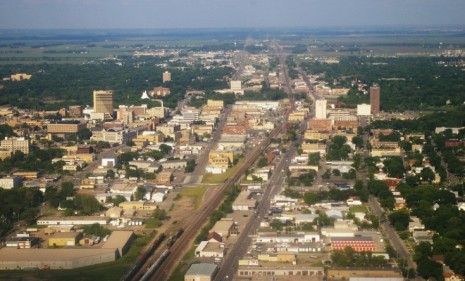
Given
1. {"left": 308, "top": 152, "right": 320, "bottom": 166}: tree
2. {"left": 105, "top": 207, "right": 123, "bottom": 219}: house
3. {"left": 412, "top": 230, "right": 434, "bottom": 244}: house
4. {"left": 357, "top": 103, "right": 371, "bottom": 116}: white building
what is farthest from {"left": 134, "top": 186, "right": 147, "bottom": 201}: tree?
{"left": 357, "top": 103, "right": 371, "bottom": 116}: white building

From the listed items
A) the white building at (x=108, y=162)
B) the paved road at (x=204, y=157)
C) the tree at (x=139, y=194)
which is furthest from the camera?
the white building at (x=108, y=162)

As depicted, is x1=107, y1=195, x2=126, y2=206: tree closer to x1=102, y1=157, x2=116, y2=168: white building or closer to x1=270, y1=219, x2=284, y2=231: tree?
x1=270, y1=219, x2=284, y2=231: tree

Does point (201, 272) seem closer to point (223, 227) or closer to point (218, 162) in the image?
point (223, 227)

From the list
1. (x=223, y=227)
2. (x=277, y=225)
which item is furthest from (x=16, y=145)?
(x=277, y=225)

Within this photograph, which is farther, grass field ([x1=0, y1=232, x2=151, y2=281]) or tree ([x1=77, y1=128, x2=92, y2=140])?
tree ([x1=77, y1=128, x2=92, y2=140])

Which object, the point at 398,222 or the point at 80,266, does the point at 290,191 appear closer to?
the point at 398,222

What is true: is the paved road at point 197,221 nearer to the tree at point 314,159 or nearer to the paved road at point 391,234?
the tree at point 314,159

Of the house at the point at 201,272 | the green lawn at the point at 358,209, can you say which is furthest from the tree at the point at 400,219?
the house at the point at 201,272

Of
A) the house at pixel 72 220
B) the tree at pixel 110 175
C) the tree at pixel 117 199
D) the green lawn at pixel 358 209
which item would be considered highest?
the house at pixel 72 220
